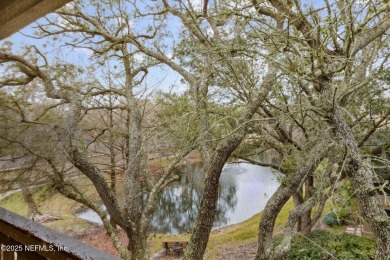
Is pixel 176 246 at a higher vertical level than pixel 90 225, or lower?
lower

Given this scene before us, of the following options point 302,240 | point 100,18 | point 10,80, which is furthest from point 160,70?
point 302,240

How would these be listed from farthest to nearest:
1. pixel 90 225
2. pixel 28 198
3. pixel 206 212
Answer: pixel 90 225
pixel 28 198
pixel 206 212

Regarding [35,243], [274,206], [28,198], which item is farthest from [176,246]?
[35,243]

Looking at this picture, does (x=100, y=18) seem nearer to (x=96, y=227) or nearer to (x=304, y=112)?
(x=304, y=112)

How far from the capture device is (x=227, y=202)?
12.0m

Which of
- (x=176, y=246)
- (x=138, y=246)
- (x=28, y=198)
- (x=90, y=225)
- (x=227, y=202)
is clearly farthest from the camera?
(x=227, y=202)

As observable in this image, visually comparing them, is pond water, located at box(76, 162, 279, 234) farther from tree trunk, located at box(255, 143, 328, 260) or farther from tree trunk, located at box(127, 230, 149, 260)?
tree trunk, located at box(255, 143, 328, 260)

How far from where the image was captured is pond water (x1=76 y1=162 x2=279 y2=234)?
1009 centimetres

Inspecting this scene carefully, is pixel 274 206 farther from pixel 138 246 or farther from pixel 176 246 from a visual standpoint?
pixel 176 246

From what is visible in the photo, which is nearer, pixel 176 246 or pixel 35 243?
pixel 35 243

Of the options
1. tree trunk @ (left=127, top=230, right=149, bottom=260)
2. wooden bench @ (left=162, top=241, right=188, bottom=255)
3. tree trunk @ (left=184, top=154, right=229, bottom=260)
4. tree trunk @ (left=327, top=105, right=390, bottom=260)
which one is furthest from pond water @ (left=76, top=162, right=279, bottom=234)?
tree trunk @ (left=327, top=105, right=390, bottom=260)

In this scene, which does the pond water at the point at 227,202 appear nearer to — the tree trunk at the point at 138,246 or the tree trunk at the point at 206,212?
the tree trunk at the point at 138,246

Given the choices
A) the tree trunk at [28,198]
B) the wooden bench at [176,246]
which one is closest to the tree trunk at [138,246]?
the tree trunk at [28,198]

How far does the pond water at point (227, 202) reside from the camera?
10094 mm
